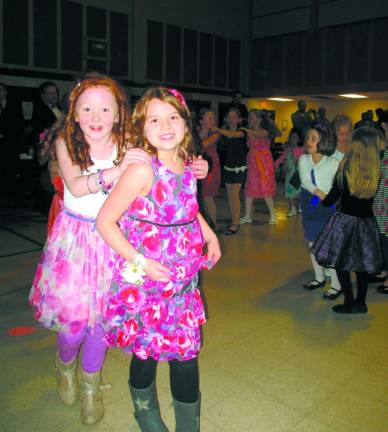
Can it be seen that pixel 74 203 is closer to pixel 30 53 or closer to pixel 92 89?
pixel 92 89

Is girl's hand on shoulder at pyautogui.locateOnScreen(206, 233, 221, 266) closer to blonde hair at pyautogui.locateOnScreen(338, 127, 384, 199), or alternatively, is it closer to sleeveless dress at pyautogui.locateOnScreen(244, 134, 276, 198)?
blonde hair at pyautogui.locateOnScreen(338, 127, 384, 199)

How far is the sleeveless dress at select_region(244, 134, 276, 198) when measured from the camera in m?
6.43

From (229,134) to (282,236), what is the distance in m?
1.43

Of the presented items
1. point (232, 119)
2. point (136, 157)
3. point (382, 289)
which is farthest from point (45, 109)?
point (382, 289)

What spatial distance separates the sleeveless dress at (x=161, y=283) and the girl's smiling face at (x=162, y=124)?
7 cm

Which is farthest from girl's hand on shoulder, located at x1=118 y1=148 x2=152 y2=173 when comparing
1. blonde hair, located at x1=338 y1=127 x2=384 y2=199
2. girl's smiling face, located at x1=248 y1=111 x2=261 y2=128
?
girl's smiling face, located at x1=248 y1=111 x2=261 y2=128

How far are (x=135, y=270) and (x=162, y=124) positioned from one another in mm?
507

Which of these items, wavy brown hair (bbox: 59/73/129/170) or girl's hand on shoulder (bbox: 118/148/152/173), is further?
wavy brown hair (bbox: 59/73/129/170)

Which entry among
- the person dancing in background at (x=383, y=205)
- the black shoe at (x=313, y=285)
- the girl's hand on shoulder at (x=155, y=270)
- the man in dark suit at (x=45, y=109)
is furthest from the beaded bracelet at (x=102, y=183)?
the man in dark suit at (x=45, y=109)

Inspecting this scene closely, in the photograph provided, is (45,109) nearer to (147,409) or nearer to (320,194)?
(320,194)

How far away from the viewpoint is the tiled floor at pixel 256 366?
2.07 metres

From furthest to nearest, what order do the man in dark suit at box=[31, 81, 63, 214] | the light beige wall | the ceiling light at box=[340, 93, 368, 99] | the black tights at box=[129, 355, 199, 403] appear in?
the light beige wall
the ceiling light at box=[340, 93, 368, 99]
the man in dark suit at box=[31, 81, 63, 214]
the black tights at box=[129, 355, 199, 403]

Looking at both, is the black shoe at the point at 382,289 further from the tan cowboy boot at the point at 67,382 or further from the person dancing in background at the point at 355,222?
the tan cowboy boot at the point at 67,382

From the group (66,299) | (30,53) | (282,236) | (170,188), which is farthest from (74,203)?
(30,53)
